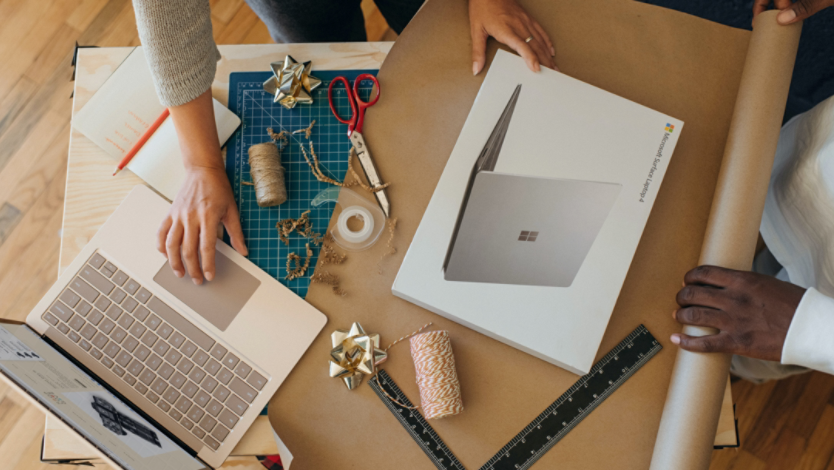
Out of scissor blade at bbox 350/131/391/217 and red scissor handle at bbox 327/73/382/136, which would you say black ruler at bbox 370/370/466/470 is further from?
red scissor handle at bbox 327/73/382/136

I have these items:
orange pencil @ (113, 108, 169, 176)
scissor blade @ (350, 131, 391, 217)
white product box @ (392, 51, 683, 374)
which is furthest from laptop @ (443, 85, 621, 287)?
orange pencil @ (113, 108, 169, 176)

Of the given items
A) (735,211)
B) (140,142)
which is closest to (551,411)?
(735,211)

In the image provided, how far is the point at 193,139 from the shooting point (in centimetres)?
74

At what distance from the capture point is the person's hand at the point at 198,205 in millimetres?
727

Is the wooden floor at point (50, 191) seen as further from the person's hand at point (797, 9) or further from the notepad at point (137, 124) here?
the person's hand at point (797, 9)

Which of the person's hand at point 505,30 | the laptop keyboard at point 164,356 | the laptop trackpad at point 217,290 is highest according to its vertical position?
the person's hand at point 505,30

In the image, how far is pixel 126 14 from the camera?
144 centimetres

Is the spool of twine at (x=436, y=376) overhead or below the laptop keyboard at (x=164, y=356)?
overhead

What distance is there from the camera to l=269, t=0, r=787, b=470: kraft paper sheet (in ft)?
2.27

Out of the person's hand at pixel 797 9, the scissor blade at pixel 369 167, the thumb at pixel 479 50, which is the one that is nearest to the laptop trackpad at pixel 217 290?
the scissor blade at pixel 369 167

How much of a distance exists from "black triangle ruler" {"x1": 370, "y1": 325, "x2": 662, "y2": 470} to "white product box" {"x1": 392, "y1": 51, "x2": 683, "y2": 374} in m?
0.05

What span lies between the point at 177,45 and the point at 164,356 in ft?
1.47

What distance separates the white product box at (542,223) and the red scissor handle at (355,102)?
16 cm

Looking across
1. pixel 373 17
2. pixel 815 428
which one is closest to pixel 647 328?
pixel 815 428
